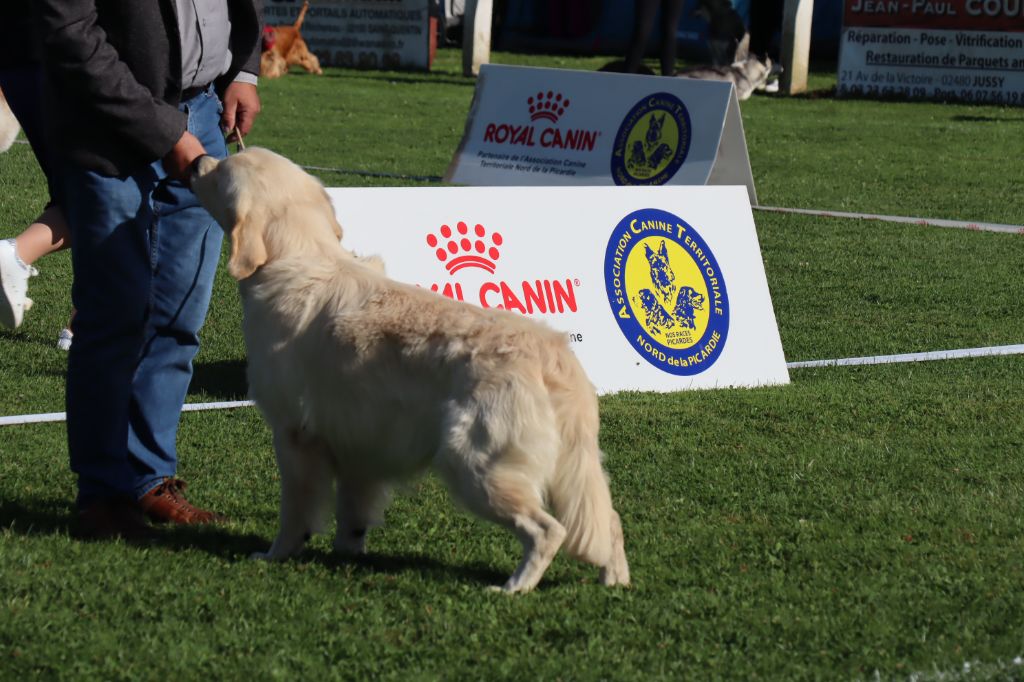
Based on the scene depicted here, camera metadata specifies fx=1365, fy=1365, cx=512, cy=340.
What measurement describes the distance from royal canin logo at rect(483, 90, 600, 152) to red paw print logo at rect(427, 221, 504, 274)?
617cm

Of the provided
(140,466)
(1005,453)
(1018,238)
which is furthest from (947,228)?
(140,466)

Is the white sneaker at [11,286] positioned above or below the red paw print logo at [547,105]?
above

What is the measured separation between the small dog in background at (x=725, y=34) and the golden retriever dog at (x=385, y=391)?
63.0 feet

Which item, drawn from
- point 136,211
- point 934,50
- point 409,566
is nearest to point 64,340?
point 136,211

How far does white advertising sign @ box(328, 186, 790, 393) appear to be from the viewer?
6.42 metres

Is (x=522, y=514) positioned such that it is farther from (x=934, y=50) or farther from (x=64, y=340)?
(x=934, y=50)

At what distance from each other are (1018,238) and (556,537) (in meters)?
8.32

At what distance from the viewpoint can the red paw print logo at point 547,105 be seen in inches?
512

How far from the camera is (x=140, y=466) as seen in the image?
4.64 meters

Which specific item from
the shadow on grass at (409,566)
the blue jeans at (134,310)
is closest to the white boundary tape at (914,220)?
the blue jeans at (134,310)

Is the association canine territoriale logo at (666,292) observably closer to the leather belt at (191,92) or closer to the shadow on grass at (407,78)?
the leather belt at (191,92)

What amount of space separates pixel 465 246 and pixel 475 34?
18.3m

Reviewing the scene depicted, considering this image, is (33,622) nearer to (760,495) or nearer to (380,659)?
(380,659)

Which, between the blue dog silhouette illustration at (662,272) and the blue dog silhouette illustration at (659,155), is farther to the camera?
the blue dog silhouette illustration at (659,155)
